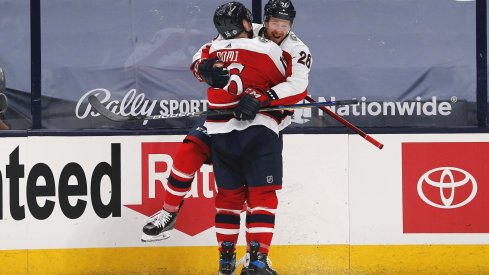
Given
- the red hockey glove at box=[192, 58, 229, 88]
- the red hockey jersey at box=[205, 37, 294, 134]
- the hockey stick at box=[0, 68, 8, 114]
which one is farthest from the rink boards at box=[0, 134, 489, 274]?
the red hockey glove at box=[192, 58, 229, 88]

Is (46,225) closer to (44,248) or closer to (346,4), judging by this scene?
(44,248)

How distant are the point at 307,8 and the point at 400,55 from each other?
1.79 ft

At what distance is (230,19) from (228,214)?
90 cm

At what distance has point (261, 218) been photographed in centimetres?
500

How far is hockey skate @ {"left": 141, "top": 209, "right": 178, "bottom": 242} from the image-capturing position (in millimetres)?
5152

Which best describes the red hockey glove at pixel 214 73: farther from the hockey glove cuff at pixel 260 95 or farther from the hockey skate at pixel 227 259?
the hockey skate at pixel 227 259

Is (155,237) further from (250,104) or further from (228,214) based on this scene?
(250,104)

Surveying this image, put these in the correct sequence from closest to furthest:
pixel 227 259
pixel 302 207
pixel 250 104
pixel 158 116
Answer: pixel 250 104 → pixel 227 259 → pixel 158 116 → pixel 302 207

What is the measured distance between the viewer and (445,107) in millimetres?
5730

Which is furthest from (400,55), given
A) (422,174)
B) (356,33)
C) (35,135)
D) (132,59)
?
(35,135)

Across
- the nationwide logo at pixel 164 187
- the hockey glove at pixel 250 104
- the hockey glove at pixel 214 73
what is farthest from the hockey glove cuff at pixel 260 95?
the nationwide logo at pixel 164 187

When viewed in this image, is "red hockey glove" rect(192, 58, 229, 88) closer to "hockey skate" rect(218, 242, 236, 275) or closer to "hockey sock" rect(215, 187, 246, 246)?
"hockey sock" rect(215, 187, 246, 246)

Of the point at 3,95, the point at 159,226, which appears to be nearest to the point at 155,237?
the point at 159,226

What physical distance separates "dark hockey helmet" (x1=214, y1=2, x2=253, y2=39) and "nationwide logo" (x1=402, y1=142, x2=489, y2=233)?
3.80ft
